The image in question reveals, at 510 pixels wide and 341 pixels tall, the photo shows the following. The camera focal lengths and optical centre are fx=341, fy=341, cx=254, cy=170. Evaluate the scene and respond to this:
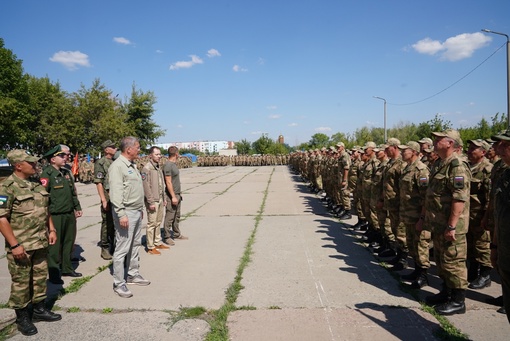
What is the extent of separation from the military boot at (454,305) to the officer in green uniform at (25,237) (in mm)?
4084

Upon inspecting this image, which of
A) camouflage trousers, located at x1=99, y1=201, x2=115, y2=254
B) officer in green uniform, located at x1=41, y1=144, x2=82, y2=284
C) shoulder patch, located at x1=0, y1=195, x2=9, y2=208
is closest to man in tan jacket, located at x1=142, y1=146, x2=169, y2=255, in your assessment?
camouflage trousers, located at x1=99, y1=201, x2=115, y2=254

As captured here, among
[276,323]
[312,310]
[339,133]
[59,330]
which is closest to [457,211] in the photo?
[312,310]

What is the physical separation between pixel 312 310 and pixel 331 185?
24.1ft

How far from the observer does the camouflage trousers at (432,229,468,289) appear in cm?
364

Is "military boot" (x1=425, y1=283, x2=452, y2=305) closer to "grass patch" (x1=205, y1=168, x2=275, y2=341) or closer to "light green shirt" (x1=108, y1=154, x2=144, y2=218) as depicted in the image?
"grass patch" (x1=205, y1=168, x2=275, y2=341)

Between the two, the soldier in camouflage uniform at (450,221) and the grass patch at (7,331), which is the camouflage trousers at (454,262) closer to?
the soldier in camouflage uniform at (450,221)

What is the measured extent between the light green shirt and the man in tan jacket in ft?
4.59

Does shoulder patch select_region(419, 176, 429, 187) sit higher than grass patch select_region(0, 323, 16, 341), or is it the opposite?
shoulder patch select_region(419, 176, 429, 187)

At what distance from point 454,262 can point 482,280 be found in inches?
43.4

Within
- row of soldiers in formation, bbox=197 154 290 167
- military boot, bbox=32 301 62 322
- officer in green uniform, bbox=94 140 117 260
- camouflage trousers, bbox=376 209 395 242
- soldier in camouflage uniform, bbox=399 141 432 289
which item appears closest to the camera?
military boot, bbox=32 301 62 322

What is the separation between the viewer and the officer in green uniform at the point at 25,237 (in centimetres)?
334

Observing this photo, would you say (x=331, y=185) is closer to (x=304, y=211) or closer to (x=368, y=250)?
(x=304, y=211)

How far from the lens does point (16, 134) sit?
31.2m

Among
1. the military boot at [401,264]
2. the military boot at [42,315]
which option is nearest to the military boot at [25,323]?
the military boot at [42,315]
